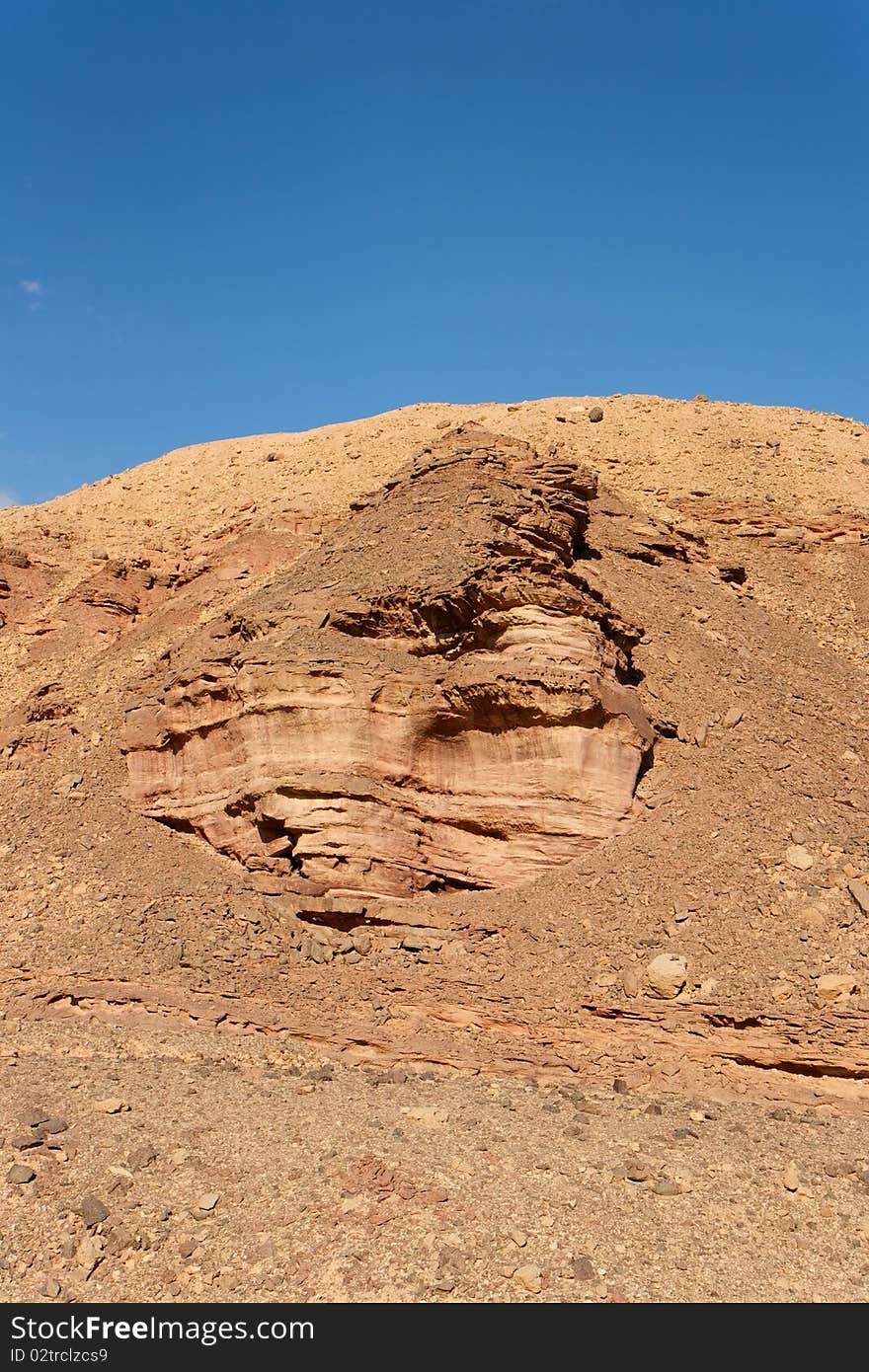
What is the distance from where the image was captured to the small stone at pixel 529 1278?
544 cm

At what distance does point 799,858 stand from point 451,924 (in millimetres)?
4140

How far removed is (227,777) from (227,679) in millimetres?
1404

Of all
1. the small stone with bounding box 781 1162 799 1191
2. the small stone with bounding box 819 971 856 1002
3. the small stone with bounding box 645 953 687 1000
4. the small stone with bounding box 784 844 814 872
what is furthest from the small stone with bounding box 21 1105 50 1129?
the small stone with bounding box 784 844 814 872

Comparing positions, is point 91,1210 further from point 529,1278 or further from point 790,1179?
point 790,1179

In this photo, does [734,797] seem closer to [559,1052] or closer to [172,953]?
[559,1052]

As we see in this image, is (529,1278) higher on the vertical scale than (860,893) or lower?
lower

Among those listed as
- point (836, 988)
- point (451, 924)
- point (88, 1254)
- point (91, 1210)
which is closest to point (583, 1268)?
point (88, 1254)

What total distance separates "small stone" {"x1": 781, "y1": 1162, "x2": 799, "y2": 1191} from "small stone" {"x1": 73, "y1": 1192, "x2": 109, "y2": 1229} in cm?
507

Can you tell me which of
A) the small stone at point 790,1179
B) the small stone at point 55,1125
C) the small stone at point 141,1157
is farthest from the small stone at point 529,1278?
the small stone at point 55,1125

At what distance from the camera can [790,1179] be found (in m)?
6.65

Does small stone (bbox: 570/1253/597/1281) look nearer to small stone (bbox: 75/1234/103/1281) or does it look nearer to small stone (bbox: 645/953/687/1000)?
small stone (bbox: 75/1234/103/1281)

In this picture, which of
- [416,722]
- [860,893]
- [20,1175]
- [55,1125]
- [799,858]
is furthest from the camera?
[416,722]

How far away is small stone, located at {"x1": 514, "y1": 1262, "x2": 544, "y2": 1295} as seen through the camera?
214 inches

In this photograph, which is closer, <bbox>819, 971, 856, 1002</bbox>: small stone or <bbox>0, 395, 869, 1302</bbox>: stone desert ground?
<bbox>0, 395, 869, 1302</bbox>: stone desert ground
